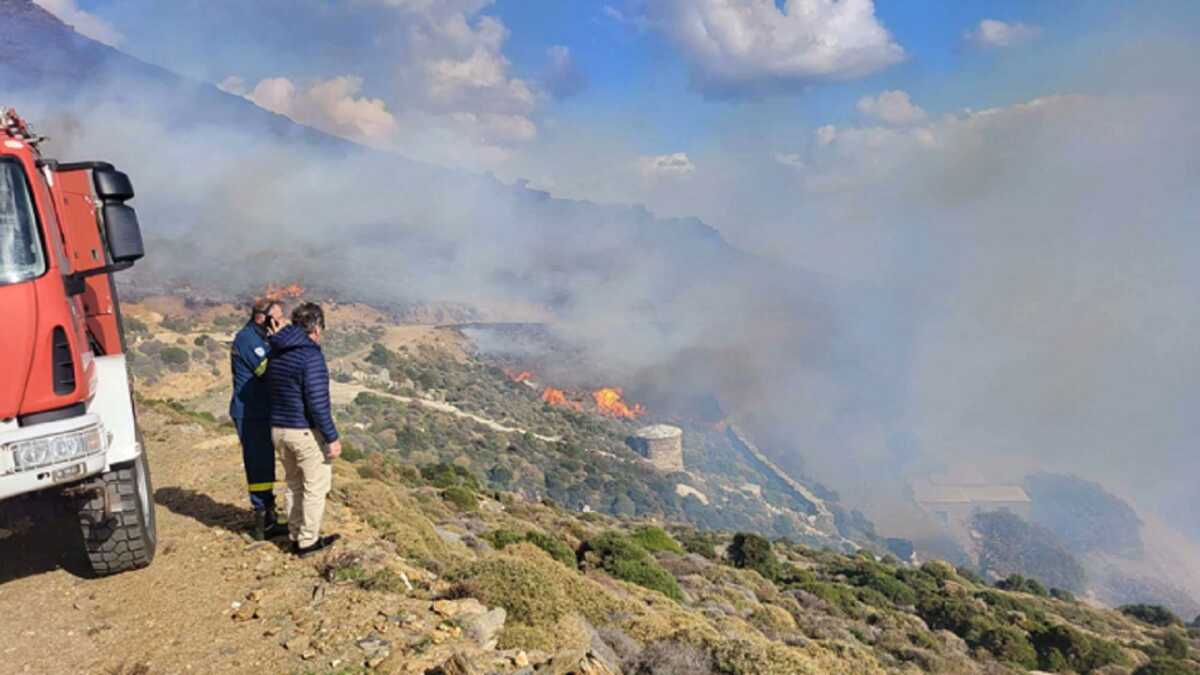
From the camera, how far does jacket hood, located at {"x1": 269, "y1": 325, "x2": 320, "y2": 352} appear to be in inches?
221

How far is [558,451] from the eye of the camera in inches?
2425

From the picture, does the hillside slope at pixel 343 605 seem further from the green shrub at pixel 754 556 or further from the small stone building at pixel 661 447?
the small stone building at pixel 661 447

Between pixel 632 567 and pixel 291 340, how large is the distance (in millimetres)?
9948

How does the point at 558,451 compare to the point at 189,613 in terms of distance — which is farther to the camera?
the point at 558,451

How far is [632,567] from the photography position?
13734 millimetres

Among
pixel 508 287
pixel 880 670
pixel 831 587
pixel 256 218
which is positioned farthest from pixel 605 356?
pixel 880 670

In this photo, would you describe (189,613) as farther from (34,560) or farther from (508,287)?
(508,287)

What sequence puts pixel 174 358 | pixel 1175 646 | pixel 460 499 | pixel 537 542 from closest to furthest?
pixel 537 542, pixel 460 499, pixel 1175 646, pixel 174 358

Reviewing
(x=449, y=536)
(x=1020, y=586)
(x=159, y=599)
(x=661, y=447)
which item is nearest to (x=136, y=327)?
(x=449, y=536)

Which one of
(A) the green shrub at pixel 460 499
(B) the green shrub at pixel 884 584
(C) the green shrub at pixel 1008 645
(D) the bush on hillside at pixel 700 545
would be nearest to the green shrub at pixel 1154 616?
(B) the green shrub at pixel 884 584

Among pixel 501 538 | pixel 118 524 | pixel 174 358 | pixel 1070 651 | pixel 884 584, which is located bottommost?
pixel 1070 651

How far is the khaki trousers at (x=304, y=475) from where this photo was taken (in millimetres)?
5719

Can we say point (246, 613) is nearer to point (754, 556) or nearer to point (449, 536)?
point (449, 536)

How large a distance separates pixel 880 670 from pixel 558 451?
5165 centimetres
